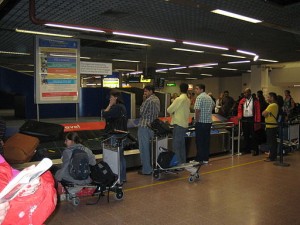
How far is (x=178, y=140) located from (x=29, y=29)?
4647 mm

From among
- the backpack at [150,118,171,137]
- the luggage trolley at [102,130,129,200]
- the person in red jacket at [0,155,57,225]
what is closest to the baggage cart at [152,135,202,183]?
the backpack at [150,118,171,137]

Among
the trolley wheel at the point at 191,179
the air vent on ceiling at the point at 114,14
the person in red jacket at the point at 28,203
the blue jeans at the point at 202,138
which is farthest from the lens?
the blue jeans at the point at 202,138

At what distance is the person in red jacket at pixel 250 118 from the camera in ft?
24.0

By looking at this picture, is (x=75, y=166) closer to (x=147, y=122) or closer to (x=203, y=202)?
(x=203, y=202)

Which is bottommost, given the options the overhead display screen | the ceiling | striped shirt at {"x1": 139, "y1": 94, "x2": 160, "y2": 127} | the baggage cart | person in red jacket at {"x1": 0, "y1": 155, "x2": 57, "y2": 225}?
the baggage cart

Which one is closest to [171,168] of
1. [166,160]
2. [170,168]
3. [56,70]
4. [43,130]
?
[170,168]

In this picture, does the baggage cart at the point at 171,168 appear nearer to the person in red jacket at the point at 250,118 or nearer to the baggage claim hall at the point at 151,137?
the baggage claim hall at the point at 151,137

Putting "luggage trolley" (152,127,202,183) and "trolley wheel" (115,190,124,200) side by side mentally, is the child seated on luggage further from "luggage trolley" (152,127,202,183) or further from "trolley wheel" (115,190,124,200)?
"luggage trolley" (152,127,202,183)

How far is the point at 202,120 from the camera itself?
5.93 metres

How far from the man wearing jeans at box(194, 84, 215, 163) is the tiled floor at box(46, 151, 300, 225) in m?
0.49

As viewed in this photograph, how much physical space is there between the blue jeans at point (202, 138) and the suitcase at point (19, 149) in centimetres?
311

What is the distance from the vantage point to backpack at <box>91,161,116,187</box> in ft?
12.6

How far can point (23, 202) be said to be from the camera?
110 centimetres

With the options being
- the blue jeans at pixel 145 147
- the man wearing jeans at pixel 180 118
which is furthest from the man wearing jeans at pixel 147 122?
the man wearing jeans at pixel 180 118
